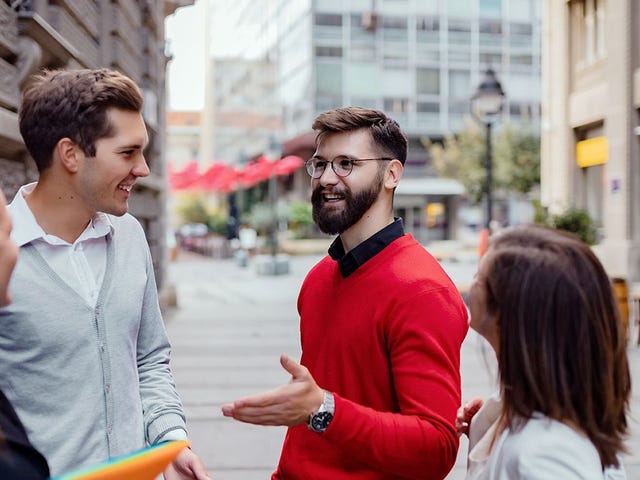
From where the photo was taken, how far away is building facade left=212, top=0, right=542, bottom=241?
49.4 m

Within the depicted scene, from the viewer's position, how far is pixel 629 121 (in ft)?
61.1

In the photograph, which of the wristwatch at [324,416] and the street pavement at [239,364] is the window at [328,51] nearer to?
the street pavement at [239,364]

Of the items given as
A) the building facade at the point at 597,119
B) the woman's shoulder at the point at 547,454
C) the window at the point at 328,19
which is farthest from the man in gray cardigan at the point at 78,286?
the window at the point at 328,19

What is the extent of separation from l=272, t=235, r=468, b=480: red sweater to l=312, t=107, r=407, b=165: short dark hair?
0.26m

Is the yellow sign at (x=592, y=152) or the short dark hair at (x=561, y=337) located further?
the yellow sign at (x=592, y=152)

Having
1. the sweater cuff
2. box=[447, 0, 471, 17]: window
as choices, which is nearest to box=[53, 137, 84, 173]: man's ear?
the sweater cuff

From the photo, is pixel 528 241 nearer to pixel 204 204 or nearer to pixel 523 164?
pixel 523 164

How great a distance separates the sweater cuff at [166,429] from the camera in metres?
2.16

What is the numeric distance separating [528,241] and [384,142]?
707 mm

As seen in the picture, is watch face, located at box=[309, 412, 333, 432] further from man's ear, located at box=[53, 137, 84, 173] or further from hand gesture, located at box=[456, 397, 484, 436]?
man's ear, located at box=[53, 137, 84, 173]

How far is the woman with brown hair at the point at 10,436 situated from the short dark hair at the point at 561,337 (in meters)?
0.96

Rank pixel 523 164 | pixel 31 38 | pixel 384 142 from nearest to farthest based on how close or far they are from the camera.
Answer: pixel 384 142
pixel 31 38
pixel 523 164

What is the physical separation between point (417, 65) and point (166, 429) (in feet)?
165

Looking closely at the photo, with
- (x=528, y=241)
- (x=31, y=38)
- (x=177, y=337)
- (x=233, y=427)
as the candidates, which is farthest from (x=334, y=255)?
(x=177, y=337)
